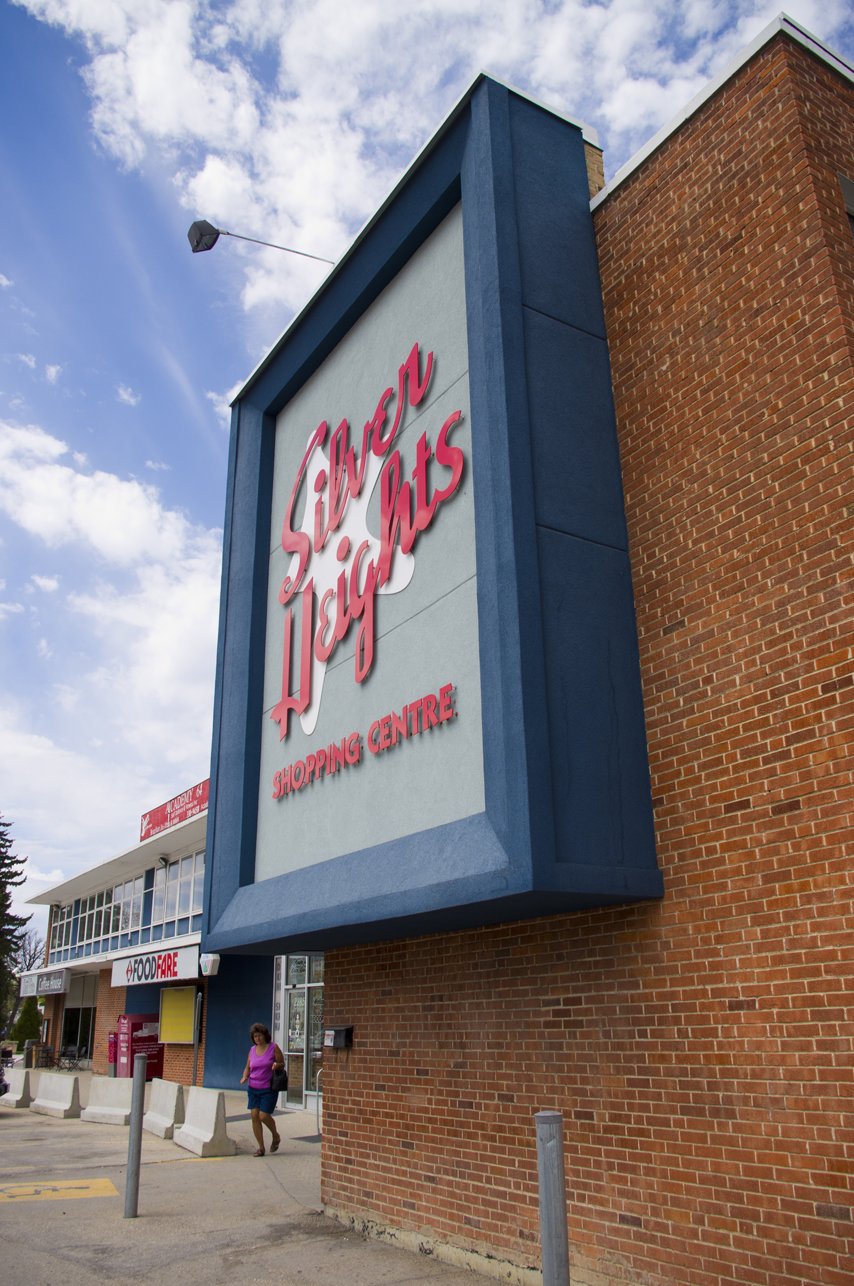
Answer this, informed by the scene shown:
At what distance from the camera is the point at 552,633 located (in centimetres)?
596

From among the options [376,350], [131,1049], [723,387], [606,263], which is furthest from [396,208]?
[131,1049]

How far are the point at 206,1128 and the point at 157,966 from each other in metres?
11.7

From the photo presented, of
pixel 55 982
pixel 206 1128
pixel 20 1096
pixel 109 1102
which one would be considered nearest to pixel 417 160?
pixel 206 1128

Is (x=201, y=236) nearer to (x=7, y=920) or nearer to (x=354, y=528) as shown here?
(x=354, y=528)

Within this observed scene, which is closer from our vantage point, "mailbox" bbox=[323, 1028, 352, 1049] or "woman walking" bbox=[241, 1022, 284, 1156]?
"mailbox" bbox=[323, 1028, 352, 1049]

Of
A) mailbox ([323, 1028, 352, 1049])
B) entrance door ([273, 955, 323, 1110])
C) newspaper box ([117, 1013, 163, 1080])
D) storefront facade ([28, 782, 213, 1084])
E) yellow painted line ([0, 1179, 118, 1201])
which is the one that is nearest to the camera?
mailbox ([323, 1028, 352, 1049])

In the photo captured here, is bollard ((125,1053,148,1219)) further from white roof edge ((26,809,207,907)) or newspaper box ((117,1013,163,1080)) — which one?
newspaper box ((117,1013,163,1080))

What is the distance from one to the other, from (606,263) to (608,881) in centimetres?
481

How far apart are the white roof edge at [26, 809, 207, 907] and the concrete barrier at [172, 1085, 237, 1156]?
9.13 meters

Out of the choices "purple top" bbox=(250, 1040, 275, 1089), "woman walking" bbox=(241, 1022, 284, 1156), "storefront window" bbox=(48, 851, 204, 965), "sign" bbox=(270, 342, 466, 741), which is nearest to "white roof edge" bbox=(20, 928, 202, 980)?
"storefront window" bbox=(48, 851, 204, 965)

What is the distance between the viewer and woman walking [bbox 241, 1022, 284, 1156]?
12.0 metres

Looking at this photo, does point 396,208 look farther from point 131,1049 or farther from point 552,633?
point 131,1049

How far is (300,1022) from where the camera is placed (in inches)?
754

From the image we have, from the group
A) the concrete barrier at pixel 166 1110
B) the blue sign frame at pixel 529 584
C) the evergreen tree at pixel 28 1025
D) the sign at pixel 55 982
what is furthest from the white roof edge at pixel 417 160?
the evergreen tree at pixel 28 1025
